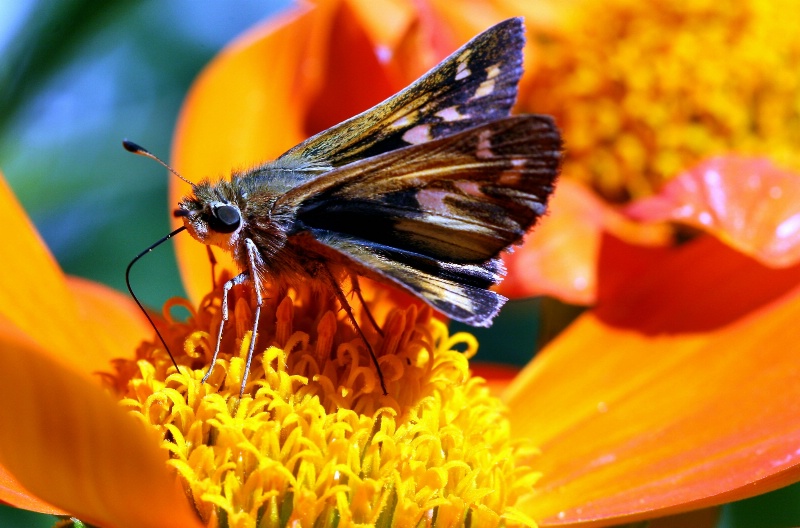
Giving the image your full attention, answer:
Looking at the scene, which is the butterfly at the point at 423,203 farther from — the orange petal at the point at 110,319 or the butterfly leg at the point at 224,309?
the orange petal at the point at 110,319

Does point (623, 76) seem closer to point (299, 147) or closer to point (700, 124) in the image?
point (700, 124)

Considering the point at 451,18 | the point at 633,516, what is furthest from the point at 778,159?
the point at 633,516

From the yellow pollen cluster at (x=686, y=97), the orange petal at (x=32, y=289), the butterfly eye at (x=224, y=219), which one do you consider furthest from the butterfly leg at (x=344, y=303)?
the yellow pollen cluster at (x=686, y=97)

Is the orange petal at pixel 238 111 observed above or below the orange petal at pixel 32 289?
above

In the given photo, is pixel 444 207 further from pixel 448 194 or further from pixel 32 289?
pixel 32 289

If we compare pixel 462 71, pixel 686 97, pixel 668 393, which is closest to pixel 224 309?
pixel 462 71

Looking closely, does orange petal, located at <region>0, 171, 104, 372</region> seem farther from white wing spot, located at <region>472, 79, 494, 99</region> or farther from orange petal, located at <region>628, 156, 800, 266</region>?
orange petal, located at <region>628, 156, 800, 266</region>
